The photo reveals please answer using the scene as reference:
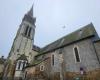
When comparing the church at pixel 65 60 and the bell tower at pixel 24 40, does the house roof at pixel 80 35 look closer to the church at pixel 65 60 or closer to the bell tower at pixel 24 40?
the church at pixel 65 60

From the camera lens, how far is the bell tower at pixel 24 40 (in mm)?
28861

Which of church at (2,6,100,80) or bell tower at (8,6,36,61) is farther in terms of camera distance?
bell tower at (8,6,36,61)

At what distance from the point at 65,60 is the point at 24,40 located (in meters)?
17.1

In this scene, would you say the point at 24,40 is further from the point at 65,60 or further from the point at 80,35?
the point at 80,35

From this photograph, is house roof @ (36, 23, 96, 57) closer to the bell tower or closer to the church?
the church

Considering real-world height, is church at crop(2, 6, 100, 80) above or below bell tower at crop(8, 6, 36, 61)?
below

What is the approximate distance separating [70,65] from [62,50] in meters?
3.76

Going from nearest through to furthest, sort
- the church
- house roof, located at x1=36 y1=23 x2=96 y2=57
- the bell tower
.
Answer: the church < house roof, located at x1=36 y1=23 x2=96 y2=57 < the bell tower

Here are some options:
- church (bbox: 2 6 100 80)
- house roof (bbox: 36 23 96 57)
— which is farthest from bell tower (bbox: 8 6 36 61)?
house roof (bbox: 36 23 96 57)

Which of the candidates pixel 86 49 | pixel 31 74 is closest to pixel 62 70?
pixel 86 49

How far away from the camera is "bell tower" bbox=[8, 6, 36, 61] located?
2886cm

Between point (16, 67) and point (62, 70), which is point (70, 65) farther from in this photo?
point (16, 67)

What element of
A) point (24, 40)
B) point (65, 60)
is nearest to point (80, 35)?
point (65, 60)

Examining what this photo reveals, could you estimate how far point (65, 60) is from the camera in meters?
18.6
